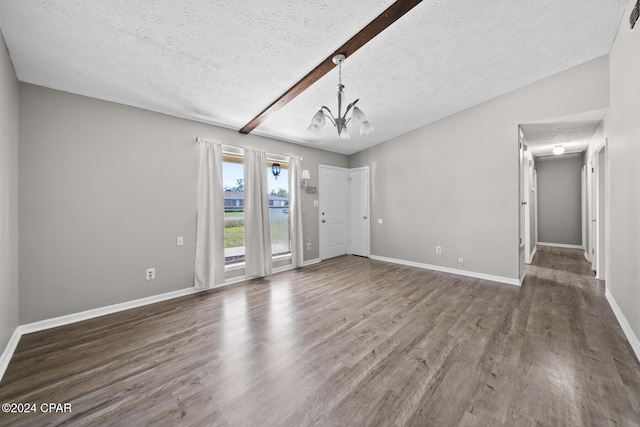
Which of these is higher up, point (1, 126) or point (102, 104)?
point (102, 104)

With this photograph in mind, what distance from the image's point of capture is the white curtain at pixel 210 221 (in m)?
3.66

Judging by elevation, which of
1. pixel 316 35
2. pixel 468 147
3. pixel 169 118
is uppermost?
pixel 316 35

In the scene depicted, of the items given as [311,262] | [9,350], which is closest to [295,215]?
[311,262]

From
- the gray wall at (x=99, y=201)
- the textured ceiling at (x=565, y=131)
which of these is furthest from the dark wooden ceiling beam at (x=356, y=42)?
the textured ceiling at (x=565, y=131)

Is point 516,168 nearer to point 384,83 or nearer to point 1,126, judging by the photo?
point 384,83

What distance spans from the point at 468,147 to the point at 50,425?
18.4 ft

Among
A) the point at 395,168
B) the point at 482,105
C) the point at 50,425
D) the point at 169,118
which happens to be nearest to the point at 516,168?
the point at 482,105

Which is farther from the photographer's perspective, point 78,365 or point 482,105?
point 482,105

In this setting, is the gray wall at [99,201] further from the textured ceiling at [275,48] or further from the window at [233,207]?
the window at [233,207]

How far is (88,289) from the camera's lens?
2840mm

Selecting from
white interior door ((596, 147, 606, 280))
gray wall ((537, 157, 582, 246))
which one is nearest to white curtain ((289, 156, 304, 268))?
white interior door ((596, 147, 606, 280))

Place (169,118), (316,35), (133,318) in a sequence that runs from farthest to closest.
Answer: (169,118), (133,318), (316,35)

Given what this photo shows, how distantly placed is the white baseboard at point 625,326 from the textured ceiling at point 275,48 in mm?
3004

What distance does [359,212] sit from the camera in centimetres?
606
